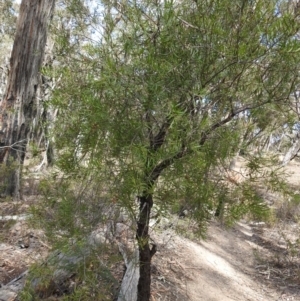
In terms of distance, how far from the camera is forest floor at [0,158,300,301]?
162 inches

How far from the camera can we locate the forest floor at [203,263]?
412cm

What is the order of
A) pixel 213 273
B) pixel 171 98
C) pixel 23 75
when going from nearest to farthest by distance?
1. pixel 171 98
2. pixel 213 273
3. pixel 23 75

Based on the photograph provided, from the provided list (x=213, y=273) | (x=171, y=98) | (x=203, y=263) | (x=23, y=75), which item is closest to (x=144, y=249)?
(x=171, y=98)

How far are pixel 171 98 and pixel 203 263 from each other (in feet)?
13.8

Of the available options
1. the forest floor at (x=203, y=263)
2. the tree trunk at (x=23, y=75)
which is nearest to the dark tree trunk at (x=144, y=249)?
the forest floor at (x=203, y=263)

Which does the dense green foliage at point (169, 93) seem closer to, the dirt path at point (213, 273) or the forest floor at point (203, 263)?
the forest floor at point (203, 263)

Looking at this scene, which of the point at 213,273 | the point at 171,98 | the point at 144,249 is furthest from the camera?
the point at 213,273

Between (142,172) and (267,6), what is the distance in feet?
3.87

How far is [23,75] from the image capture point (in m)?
5.43

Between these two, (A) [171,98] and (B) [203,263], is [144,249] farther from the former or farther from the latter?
(B) [203,263]

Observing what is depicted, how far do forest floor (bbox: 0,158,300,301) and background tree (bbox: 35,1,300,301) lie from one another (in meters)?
1.16

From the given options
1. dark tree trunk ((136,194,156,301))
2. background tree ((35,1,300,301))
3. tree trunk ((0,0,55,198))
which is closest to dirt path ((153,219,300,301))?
dark tree trunk ((136,194,156,301))

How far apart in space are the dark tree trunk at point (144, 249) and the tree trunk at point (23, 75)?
10.3ft

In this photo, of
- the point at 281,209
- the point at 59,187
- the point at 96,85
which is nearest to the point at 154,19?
the point at 96,85
